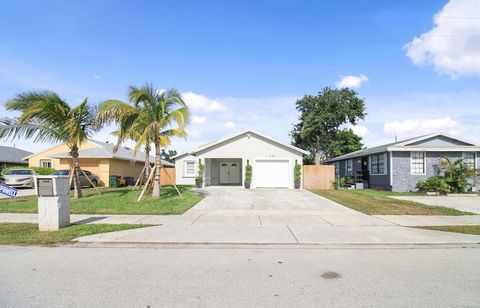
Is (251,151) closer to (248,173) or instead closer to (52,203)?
(248,173)

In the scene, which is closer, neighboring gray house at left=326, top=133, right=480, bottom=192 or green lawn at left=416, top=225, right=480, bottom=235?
green lawn at left=416, top=225, right=480, bottom=235

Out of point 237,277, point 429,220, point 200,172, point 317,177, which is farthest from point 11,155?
point 429,220

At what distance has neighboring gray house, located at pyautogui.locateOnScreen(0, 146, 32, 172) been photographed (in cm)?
3397

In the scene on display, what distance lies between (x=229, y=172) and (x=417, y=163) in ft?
47.6

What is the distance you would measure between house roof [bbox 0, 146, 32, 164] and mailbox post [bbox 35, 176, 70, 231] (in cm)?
2882

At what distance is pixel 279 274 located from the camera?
5.05 m

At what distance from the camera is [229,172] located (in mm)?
28750

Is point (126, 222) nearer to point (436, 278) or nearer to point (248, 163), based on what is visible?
point (436, 278)

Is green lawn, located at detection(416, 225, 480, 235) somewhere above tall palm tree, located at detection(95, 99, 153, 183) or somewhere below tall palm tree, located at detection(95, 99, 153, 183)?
below

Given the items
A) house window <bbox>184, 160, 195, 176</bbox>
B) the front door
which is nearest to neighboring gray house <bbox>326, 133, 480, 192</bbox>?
the front door

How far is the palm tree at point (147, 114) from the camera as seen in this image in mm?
14164

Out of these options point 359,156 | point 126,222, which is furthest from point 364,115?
point 126,222

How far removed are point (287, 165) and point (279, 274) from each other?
19337 mm

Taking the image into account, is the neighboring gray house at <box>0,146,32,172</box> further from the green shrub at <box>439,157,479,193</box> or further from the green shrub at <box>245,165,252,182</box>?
the green shrub at <box>439,157,479,193</box>
